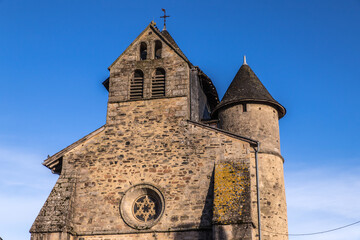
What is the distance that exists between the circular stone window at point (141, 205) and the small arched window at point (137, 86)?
13.1 feet

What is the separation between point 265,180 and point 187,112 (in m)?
3.95

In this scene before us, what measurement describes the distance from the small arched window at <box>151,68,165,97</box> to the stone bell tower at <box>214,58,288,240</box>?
2.61 meters

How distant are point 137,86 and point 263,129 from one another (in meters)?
5.45

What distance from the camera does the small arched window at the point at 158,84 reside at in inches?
731

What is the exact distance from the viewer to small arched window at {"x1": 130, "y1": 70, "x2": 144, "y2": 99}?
18.8 m

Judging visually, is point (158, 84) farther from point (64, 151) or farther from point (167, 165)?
point (64, 151)

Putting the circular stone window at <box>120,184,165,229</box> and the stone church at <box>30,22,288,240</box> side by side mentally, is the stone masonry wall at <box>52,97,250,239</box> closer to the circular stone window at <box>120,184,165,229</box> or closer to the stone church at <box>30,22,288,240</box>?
the stone church at <box>30,22,288,240</box>

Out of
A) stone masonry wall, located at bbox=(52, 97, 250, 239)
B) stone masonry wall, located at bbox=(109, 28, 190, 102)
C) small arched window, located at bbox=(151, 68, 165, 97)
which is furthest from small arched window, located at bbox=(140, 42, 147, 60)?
stone masonry wall, located at bbox=(52, 97, 250, 239)

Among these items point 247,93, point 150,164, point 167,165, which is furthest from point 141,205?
point 247,93

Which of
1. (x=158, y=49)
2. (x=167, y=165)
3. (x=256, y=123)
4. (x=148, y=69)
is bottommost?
(x=167, y=165)

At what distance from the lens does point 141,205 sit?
1677 cm

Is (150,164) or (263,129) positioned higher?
(263,129)

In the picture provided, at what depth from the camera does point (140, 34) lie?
20.0 metres

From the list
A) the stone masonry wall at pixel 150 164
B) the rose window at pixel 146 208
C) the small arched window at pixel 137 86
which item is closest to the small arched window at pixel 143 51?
the small arched window at pixel 137 86
